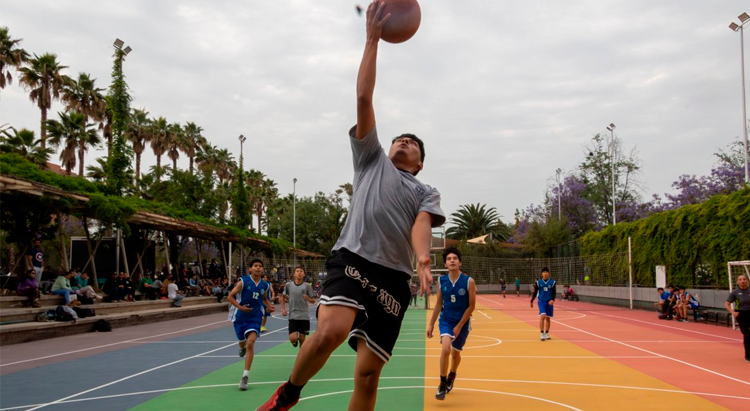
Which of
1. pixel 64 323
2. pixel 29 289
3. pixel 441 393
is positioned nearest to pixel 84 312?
pixel 64 323

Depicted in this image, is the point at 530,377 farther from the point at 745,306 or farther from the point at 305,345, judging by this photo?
the point at 305,345

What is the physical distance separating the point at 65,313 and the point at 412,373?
1206 centimetres

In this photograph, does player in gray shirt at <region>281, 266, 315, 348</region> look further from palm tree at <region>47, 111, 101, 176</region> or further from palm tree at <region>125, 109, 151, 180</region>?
palm tree at <region>125, 109, 151, 180</region>

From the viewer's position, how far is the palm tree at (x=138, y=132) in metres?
49.2

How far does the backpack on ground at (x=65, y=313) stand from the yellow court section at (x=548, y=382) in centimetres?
1055

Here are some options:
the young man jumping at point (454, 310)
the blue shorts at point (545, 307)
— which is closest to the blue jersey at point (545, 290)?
the blue shorts at point (545, 307)

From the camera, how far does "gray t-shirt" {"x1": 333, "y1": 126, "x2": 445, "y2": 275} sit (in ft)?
12.2

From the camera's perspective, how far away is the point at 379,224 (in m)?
3.74

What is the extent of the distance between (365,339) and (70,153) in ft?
129

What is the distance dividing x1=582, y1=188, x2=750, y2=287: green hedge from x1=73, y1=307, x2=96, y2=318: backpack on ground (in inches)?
855

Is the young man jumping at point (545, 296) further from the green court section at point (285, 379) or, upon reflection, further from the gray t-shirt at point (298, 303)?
the gray t-shirt at point (298, 303)

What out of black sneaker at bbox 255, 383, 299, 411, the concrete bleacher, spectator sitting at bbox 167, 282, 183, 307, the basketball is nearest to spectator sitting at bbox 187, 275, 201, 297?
spectator sitting at bbox 167, 282, 183, 307

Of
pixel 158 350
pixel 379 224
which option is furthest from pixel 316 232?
pixel 379 224

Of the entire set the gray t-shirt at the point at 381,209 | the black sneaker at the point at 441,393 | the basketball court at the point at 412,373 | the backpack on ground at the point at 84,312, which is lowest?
the basketball court at the point at 412,373
